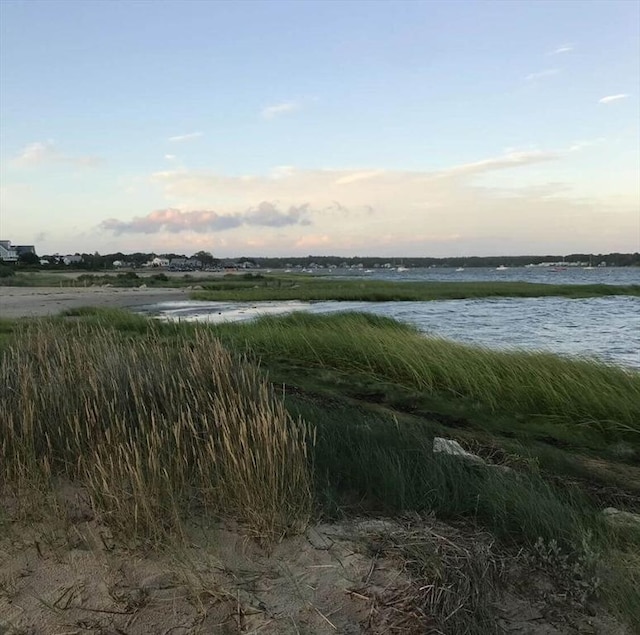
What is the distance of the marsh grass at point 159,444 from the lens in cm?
385

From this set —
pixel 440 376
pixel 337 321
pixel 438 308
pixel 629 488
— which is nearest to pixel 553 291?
pixel 438 308

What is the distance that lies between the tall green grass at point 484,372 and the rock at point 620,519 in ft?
15.5

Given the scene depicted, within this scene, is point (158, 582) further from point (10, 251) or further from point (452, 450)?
point (10, 251)

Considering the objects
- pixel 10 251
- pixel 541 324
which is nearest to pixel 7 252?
pixel 10 251

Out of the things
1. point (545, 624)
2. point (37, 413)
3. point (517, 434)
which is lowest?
point (517, 434)

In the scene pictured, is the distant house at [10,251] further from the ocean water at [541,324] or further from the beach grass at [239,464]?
the beach grass at [239,464]

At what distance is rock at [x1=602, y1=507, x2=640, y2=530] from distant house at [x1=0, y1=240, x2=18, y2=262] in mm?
143846

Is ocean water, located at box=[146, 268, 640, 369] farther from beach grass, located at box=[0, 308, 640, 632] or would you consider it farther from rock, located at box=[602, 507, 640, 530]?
rock, located at box=[602, 507, 640, 530]

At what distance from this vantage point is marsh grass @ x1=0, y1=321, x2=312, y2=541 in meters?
3.85

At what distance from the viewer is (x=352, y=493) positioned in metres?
4.67

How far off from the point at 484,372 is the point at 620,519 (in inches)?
312

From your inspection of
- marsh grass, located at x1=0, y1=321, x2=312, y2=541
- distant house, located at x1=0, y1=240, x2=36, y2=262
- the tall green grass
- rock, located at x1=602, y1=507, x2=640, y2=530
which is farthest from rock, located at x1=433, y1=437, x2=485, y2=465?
distant house, located at x1=0, y1=240, x2=36, y2=262

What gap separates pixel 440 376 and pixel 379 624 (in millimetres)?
10400

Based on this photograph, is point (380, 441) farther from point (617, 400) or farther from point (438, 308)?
point (438, 308)
